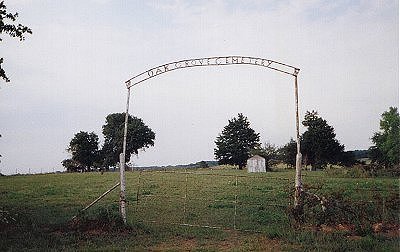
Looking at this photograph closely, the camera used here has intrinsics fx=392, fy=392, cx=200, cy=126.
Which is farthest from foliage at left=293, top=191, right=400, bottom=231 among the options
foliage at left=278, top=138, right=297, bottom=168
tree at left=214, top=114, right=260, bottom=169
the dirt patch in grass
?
tree at left=214, top=114, right=260, bottom=169

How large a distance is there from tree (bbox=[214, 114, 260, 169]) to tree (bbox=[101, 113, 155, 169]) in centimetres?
1777

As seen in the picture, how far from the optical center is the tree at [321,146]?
75.6 metres

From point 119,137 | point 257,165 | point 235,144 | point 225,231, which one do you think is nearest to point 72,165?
point 119,137

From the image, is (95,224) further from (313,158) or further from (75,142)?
(75,142)

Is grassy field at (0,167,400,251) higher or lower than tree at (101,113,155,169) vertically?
lower

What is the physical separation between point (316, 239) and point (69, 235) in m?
7.65

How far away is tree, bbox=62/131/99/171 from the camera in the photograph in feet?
299

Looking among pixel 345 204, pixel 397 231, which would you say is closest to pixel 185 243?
pixel 345 204

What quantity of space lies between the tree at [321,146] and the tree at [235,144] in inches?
664

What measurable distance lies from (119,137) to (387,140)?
55.2 metres

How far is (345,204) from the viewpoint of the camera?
12836mm

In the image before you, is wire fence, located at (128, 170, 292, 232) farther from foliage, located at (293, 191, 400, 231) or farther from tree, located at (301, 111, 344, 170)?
tree, located at (301, 111, 344, 170)

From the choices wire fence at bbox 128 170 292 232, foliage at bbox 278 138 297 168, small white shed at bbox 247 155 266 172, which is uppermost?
foliage at bbox 278 138 297 168

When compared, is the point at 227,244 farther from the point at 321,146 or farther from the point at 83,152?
the point at 83,152
